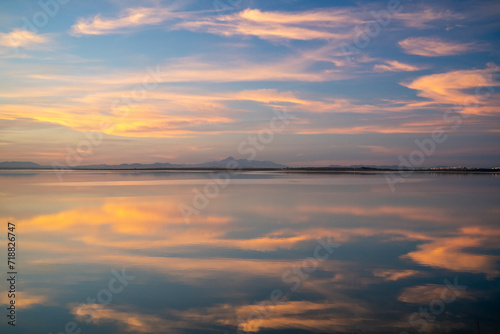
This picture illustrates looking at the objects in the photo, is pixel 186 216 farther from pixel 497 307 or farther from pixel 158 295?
pixel 497 307

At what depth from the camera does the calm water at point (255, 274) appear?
6051 mm

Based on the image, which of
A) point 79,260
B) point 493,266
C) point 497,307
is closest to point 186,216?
point 79,260

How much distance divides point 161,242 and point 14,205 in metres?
11.8

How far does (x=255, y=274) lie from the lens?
27.5ft

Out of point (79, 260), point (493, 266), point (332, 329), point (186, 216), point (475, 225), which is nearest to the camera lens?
point (332, 329)

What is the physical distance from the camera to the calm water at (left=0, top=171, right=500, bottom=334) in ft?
19.9

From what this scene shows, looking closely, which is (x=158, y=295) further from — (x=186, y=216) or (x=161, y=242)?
(x=186, y=216)

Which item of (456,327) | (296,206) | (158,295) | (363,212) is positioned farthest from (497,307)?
(296,206)

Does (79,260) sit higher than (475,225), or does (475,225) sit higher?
(475,225)

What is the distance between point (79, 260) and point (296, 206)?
1173cm

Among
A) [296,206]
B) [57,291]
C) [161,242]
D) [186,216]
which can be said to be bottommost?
[57,291]

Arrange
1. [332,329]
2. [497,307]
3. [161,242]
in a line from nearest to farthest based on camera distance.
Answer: [332,329] → [497,307] → [161,242]

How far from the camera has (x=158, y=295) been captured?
7.13m

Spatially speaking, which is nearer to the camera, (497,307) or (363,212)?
(497,307)
